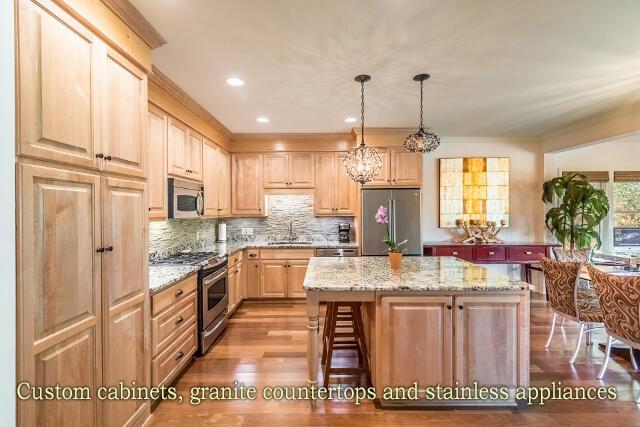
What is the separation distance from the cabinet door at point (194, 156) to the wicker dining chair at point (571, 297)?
3.87m

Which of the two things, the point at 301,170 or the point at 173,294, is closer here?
the point at 173,294

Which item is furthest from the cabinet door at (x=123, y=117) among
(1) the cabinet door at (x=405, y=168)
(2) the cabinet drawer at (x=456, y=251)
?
(2) the cabinet drawer at (x=456, y=251)

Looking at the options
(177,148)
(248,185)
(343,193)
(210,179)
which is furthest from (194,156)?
(343,193)

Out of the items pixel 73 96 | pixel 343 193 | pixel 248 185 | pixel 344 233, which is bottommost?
pixel 344 233

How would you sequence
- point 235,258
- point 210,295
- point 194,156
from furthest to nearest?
point 235,258 < point 194,156 < point 210,295

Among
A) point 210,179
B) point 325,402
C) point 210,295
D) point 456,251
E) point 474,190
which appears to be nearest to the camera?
point 325,402

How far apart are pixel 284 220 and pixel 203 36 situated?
3.34m

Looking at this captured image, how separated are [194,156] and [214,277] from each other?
4.65ft

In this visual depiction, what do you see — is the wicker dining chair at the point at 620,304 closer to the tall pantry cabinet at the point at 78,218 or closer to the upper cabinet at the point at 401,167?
the upper cabinet at the point at 401,167

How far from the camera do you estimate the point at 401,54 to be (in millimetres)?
2234

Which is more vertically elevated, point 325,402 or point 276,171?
point 276,171

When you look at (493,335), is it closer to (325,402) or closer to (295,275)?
(325,402)

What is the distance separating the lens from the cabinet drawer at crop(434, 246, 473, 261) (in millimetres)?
4461

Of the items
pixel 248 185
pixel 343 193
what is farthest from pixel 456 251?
pixel 248 185
